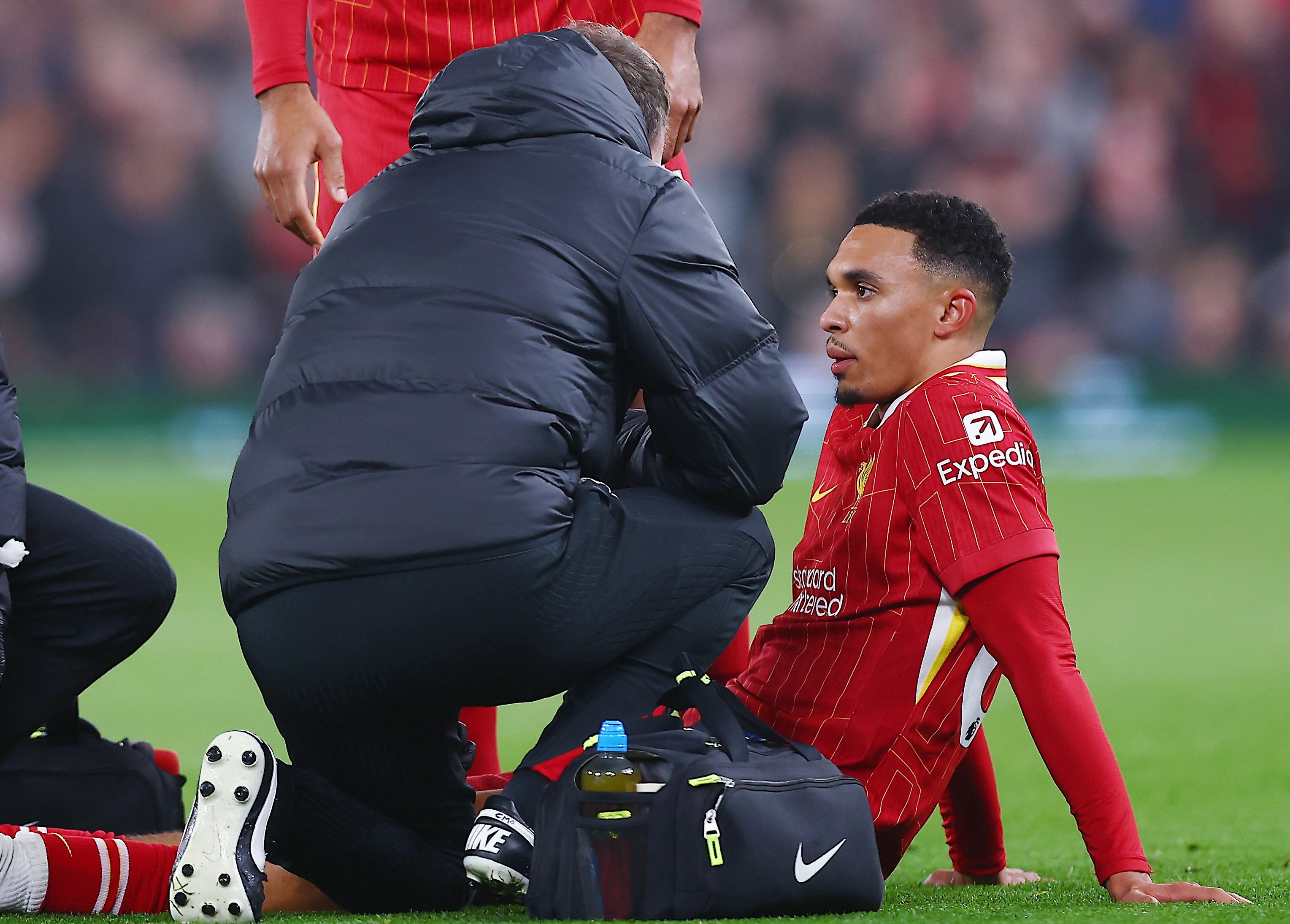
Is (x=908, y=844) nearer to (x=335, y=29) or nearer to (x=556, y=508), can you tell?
(x=556, y=508)

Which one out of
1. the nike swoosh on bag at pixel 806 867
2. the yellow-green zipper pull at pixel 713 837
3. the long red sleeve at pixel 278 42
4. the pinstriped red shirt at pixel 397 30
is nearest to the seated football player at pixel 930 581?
the nike swoosh on bag at pixel 806 867

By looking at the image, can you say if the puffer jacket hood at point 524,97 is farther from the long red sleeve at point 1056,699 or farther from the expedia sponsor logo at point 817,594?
the long red sleeve at point 1056,699

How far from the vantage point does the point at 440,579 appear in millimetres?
2205

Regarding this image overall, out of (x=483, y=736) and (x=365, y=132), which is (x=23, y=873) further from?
(x=365, y=132)

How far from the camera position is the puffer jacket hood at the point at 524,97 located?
7.98ft

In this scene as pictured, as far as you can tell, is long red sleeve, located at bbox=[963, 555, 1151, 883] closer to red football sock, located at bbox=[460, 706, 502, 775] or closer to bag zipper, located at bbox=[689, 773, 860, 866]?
bag zipper, located at bbox=[689, 773, 860, 866]

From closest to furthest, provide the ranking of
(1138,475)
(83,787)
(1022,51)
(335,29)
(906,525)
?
(906,525), (83,787), (335,29), (1138,475), (1022,51)

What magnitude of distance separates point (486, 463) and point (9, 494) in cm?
78

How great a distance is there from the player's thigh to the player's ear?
1.35 m

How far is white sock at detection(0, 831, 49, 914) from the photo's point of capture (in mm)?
2303

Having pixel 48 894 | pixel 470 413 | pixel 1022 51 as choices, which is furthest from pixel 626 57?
pixel 1022 51

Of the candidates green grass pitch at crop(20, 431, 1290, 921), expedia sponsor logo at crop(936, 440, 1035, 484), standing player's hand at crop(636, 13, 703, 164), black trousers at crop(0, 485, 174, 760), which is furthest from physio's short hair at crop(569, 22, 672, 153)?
green grass pitch at crop(20, 431, 1290, 921)

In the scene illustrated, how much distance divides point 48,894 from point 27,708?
0.41m

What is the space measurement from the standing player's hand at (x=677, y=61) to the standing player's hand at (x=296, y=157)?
0.63m
